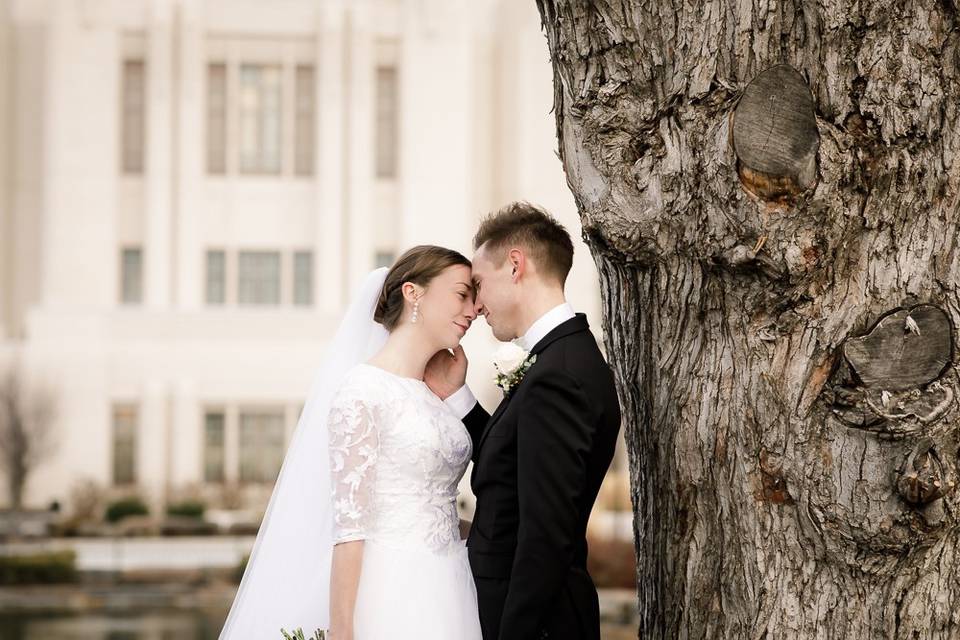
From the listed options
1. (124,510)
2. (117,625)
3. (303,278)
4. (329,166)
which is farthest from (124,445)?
(117,625)

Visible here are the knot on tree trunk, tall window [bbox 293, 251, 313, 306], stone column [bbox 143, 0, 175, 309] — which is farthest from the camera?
tall window [bbox 293, 251, 313, 306]

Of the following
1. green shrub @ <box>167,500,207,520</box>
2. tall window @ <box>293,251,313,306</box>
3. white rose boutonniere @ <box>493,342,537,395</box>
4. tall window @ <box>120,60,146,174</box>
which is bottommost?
green shrub @ <box>167,500,207,520</box>

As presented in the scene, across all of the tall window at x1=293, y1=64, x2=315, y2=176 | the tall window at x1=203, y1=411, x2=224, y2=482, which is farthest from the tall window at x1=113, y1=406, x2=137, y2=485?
the tall window at x1=293, y1=64, x2=315, y2=176

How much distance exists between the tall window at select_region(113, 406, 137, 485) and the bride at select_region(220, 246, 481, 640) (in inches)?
1087

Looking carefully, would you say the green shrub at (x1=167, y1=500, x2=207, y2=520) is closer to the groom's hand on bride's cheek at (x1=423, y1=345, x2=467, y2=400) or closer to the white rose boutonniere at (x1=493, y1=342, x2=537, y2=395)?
the groom's hand on bride's cheek at (x1=423, y1=345, x2=467, y2=400)

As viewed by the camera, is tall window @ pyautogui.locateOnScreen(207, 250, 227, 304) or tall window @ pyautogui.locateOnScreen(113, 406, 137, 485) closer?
tall window @ pyautogui.locateOnScreen(113, 406, 137, 485)

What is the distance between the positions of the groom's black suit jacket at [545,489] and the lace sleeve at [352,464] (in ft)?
1.06

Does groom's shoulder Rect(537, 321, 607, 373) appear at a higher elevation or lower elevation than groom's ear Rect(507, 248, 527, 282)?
lower

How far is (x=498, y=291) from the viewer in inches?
143

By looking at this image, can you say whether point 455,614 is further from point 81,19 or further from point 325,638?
point 81,19

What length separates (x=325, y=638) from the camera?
3.78m

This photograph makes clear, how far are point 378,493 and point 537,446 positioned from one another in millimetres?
715

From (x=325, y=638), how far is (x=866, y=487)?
5.69 feet

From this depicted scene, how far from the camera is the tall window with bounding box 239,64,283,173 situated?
3200cm
